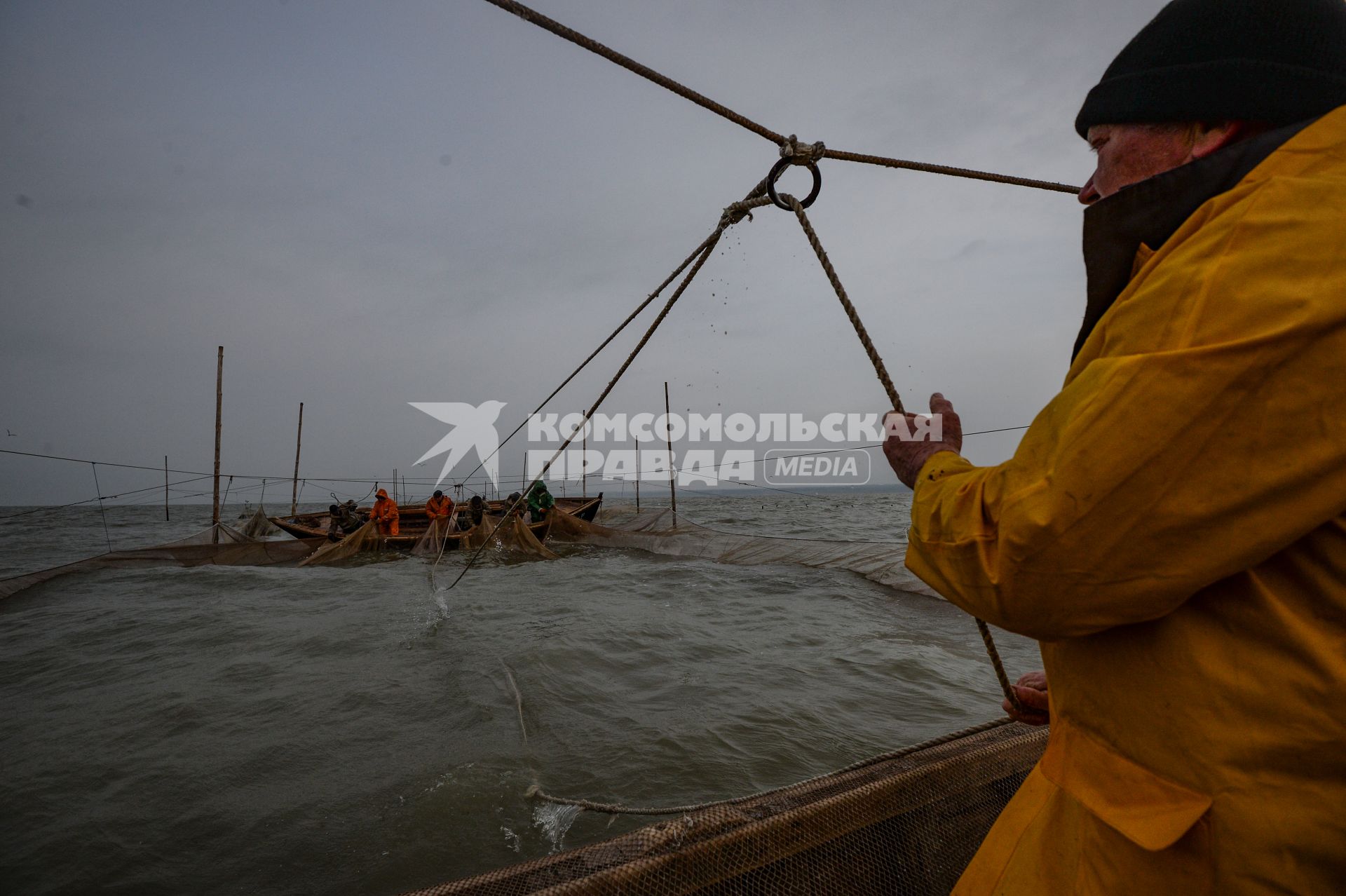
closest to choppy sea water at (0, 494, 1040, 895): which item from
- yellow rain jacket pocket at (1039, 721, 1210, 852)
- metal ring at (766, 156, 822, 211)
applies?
yellow rain jacket pocket at (1039, 721, 1210, 852)

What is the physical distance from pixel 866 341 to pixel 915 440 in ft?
2.61

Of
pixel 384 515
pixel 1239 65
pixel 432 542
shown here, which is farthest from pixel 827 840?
pixel 384 515

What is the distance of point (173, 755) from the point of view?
161 inches

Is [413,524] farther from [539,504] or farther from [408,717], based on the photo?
[408,717]

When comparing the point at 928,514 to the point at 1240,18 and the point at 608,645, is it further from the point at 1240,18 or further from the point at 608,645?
the point at 608,645

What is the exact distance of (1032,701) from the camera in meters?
1.63

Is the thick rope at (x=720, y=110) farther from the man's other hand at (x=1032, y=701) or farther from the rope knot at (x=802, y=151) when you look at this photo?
the man's other hand at (x=1032, y=701)

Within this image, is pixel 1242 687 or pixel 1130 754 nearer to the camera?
pixel 1242 687

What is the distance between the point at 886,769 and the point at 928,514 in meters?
1.58

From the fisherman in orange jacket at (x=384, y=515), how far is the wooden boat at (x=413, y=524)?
10.4 inches

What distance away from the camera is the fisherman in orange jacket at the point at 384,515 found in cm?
1681

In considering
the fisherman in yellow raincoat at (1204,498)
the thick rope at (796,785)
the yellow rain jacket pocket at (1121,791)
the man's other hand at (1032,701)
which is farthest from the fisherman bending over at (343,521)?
the fisherman in yellow raincoat at (1204,498)

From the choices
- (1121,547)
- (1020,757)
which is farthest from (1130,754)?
(1020,757)

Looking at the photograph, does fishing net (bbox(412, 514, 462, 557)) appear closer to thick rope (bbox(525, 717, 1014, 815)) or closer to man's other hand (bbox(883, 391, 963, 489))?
thick rope (bbox(525, 717, 1014, 815))
